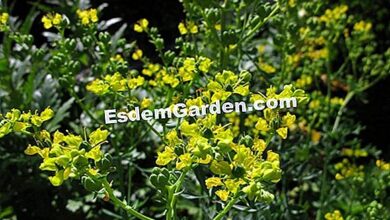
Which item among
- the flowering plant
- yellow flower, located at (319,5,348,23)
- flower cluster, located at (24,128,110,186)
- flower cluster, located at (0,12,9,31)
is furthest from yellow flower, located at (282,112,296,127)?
yellow flower, located at (319,5,348,23)

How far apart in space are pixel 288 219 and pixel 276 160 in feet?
2.37

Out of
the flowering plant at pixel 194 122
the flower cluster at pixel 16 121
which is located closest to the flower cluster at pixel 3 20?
the flowering plant at pixel 194 122

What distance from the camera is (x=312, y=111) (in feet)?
7.32

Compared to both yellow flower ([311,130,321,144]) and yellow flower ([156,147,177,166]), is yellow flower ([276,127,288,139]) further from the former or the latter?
yellow flower ([311,130,321,144])

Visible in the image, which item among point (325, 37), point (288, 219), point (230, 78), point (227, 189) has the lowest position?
point (288, 219)

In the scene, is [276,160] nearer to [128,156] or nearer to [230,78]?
[230,78]

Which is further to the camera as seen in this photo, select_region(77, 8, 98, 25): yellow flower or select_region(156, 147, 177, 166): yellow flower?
select_region(77, 8, 98, 25): yellow flower

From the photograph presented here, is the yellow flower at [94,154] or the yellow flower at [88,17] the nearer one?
the yellow flower at [94,154]

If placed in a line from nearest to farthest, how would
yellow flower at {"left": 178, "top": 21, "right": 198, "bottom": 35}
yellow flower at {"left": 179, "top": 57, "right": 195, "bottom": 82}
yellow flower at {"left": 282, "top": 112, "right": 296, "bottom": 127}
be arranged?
yellow flower at {"left": 282, "top": 112, "right": 296, "bottom": 127} < yellow flower at {"left": 179, "top": 57, "right": 195, "bottom": 82} < yellow flower at {"left": 178, "top": 21, "right": 198, "bottom": 35}

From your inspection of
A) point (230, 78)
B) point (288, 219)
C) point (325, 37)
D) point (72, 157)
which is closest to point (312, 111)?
point (325, 37)

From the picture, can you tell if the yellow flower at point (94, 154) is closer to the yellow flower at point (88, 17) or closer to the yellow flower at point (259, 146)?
the yellow flower at point (259, 146)

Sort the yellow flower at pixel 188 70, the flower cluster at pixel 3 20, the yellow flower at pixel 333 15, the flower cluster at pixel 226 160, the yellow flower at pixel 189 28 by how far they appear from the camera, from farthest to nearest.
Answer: the yellow flower at pixel 333 15, the yellow flower at pixel 189 28, the flower cluster at pixel 3 20, the yellow flower at pixel 188 70, the flower cluster at pixel 226 160

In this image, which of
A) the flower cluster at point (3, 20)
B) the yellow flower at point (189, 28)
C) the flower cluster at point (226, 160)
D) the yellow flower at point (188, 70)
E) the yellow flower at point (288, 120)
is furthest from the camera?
the yellow flower at point (189, 28)

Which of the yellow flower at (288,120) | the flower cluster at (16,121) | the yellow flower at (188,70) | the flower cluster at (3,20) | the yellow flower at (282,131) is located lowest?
the yellow flower at (282,131)
